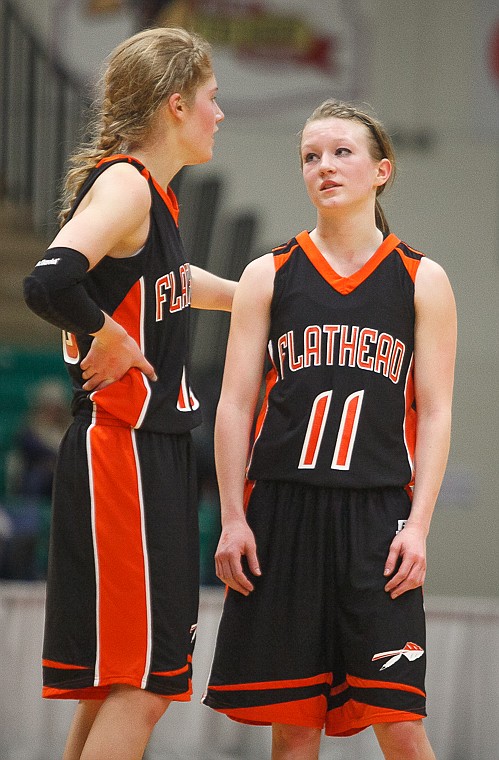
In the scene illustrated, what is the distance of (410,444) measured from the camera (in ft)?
8.74

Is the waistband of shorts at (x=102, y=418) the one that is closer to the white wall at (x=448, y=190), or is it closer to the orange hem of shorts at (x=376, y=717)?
the orange hem of shorts at (x=376, y=717)

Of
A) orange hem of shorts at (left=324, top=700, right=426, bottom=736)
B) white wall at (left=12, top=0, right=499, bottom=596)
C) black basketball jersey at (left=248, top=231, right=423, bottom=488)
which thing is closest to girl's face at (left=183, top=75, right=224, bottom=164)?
black basketball jersey at (left=248, top=231, right=423, bottom=488)

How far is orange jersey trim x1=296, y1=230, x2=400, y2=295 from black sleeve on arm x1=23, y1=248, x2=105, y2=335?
24.4 inches

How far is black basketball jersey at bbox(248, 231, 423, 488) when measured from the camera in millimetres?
2576

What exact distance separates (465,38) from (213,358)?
486 centimetres

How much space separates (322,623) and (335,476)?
34 centimetres

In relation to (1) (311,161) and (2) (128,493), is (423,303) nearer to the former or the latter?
(1) (311,161)

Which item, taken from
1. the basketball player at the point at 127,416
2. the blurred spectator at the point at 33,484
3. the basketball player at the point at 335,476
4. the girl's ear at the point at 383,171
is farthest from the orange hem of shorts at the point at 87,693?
the blurred spectator at the point at 33,484

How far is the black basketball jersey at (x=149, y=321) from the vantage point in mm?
2479

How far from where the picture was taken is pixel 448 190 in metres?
11.4

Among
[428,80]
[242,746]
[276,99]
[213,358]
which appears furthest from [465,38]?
[242,746]

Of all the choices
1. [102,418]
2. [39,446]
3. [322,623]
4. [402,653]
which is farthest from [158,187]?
[39,446]

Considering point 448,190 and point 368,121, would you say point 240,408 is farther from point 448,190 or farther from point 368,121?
point 448,190

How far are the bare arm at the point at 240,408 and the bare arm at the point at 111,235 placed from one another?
0.24 meters
